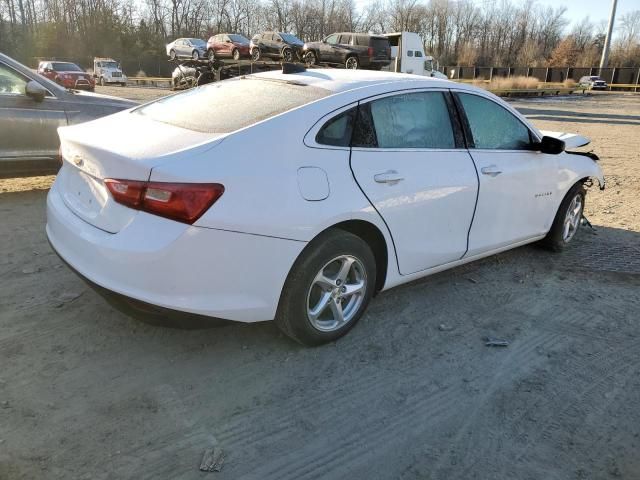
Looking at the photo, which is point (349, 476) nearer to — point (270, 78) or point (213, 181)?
point (213, 181)

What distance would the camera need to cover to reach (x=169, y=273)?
2.63m

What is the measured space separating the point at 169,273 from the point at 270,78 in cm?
186

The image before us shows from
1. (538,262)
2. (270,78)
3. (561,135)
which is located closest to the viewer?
(270,78)

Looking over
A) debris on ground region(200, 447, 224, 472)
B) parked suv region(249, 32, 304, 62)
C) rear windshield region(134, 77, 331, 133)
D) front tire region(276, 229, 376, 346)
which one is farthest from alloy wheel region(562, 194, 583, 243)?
parked suv region(249, 32, 304, 62)

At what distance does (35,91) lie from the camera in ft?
19.8

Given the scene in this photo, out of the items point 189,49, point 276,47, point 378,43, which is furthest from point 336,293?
point 189,49

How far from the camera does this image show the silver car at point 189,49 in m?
32.6

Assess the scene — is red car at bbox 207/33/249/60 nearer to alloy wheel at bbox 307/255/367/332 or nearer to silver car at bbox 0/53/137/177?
silver car at bbox 0/53/137/177

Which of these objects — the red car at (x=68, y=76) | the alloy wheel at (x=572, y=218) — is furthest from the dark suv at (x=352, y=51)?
the alloy wheel at (x=572, y=218)

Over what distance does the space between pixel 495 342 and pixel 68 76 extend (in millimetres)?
30280

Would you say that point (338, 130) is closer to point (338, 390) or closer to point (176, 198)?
point (176, 198)

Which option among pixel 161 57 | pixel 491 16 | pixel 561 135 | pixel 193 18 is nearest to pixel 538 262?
pixel 561 135

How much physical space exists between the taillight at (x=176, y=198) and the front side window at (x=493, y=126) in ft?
7.27

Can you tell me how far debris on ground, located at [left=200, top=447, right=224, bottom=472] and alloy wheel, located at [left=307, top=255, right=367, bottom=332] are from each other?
96 centimetres
